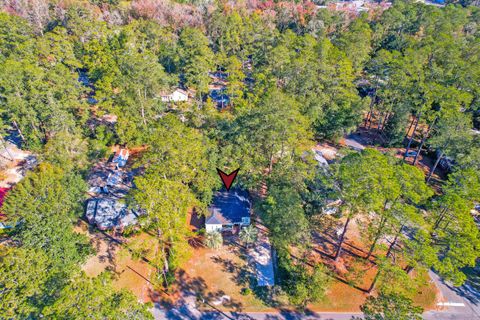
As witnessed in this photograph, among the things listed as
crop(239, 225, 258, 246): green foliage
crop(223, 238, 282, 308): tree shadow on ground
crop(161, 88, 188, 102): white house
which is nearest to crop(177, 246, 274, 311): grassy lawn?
crop(223, 238, 282, 308): tree shadow on ground

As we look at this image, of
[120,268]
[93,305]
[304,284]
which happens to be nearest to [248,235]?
[304,284]

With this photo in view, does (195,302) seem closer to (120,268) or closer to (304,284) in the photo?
(120,268)

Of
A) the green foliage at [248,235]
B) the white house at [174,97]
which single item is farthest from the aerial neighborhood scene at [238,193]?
the white house at [174,97]

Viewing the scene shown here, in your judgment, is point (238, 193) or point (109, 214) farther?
point (238, 193)

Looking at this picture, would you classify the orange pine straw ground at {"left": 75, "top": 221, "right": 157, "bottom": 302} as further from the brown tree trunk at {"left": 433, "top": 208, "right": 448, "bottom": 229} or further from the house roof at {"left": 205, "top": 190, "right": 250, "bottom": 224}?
the brown tree trunk at {"left": 433, "top": 208, "right": 448, "bottom": 229}

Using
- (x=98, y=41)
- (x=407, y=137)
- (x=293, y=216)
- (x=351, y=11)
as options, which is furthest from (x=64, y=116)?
(x=351, y=11)

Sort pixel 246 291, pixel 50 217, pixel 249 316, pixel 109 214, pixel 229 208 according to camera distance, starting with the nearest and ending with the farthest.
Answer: pixel 50 217 → pixel 249 316 → pixel 246 291 → pixel 109 214 → pixel 229 208

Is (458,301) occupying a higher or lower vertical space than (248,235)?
lower
